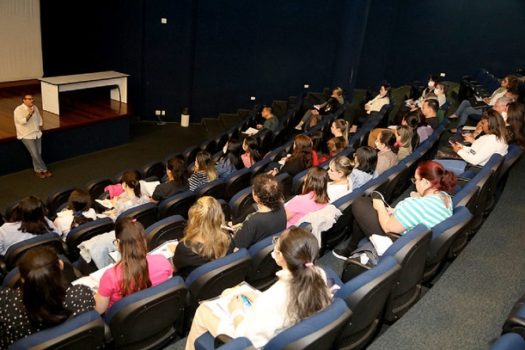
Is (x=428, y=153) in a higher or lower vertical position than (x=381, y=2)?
lower

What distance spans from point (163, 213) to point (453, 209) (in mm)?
2444

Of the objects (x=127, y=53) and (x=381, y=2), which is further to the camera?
(x=381, y=2)

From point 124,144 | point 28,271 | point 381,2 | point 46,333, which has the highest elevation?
point 381,2

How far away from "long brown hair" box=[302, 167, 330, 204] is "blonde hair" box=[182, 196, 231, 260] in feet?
2.76

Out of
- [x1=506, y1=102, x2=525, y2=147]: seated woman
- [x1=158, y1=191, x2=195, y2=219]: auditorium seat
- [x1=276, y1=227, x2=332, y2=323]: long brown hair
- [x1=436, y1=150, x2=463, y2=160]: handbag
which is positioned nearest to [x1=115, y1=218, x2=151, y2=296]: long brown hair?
[x1=276, y1=227, x2=332, y2=323]: long brown hair

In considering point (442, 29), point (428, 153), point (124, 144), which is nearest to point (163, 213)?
point (428, 153)

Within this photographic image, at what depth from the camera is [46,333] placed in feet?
7.51

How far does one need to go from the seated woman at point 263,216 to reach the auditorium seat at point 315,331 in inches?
50.6

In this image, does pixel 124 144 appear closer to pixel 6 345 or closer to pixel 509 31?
pixel 6 345

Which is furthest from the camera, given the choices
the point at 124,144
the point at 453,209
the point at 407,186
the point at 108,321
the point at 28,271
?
the point at 124,144

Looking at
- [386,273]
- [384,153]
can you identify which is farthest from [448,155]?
[386,273]

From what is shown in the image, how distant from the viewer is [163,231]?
370cm

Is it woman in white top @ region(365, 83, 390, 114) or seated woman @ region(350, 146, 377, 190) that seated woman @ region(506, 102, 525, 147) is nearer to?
seated woman @ region(350, 146, 377, 190)

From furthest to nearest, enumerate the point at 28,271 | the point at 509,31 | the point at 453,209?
the point at 509,31, the point at 453,209, the point at 28,271
